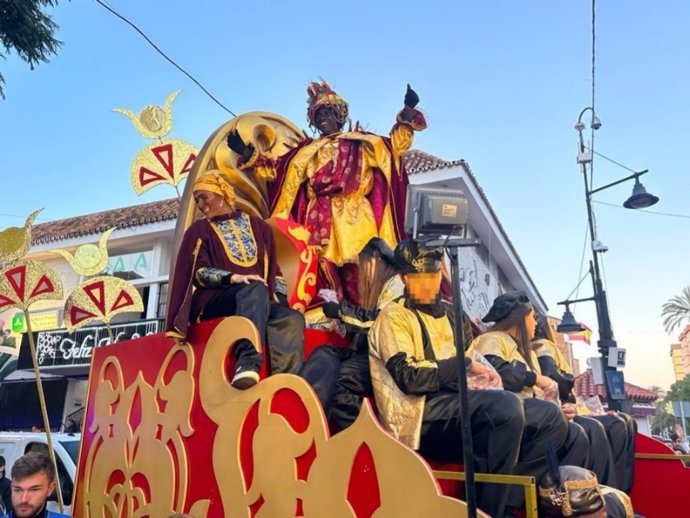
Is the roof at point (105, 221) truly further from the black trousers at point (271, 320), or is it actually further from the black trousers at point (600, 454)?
the black trousers at point (600, 454)

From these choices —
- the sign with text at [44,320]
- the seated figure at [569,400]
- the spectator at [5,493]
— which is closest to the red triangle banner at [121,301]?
the spectator at [5,493]

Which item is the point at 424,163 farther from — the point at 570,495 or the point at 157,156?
the point at 570,495

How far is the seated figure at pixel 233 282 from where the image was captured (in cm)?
296

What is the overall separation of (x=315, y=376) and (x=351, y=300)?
50.8 inches

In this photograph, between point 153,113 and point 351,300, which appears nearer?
point 351,300

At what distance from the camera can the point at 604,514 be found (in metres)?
2.16

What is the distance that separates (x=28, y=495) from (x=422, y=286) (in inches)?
75.9

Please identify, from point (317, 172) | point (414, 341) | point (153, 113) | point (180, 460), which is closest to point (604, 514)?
point (414, 341)

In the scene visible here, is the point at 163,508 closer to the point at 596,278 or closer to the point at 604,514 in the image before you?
the point at 604,514

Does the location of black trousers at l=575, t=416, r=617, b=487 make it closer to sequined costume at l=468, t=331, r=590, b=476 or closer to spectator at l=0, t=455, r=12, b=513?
sequined costume at l=468, t=331, r=590, b=476

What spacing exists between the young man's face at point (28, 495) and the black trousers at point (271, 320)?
1.00 metres

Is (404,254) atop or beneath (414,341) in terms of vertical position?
atop

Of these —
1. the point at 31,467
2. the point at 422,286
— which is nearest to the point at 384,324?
the point at 422,286

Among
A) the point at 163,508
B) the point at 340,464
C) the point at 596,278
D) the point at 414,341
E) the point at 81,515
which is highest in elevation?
the point at 596,278
